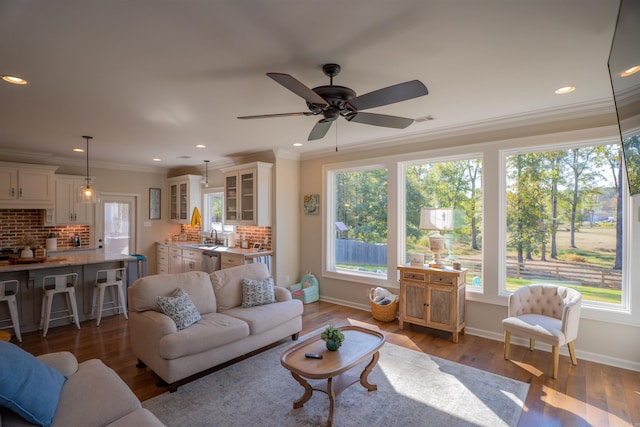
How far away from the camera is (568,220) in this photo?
369 cm

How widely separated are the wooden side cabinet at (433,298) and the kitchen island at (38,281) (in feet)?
14.1

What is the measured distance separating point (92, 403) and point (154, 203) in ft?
21.3

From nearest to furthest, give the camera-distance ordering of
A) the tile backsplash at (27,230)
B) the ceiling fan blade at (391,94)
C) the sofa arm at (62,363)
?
the ceiling fan blade at (391,94) < the sofa arm at (62,363) < the tile backsplash at (27,230)

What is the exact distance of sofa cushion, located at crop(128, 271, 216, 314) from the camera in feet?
10.5

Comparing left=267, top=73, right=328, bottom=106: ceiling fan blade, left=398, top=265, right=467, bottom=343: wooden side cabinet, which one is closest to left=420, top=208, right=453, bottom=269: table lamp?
left=398, top=265, right=467, bottom=343: wooden side cabinet

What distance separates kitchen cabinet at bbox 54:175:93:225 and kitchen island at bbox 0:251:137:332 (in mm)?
1825

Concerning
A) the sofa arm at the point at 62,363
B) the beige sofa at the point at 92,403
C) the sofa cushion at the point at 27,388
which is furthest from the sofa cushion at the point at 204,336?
the sofa cushion at the point at 27,388

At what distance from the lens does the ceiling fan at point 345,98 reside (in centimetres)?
200

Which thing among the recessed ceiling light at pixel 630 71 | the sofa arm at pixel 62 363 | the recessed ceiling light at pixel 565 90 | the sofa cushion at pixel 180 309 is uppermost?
the recessed ceiling light at pixel 565 90

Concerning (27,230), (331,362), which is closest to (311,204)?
(331,362)

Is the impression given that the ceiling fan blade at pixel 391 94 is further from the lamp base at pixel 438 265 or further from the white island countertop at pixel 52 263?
the white island countertop at pixel 52 263

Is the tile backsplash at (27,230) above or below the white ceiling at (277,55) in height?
below

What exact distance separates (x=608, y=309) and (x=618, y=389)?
86 cm

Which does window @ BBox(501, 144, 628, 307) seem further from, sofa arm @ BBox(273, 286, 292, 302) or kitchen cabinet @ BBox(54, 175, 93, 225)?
kitchen cabinet @ BBox(54, 175, 93, 225)
